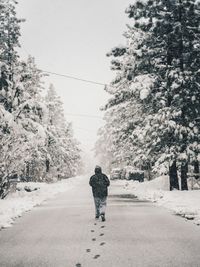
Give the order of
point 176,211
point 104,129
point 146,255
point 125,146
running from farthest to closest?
point 104,129 → point 125,146 → point 176,211 → point 146,255

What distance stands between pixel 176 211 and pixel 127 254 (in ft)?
27.1

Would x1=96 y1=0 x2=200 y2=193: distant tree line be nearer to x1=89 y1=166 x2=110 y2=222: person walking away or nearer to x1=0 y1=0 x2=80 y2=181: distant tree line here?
x1=0 y1=0 x2=80 y2=181: distant tree line

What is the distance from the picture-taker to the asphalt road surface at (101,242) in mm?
7441

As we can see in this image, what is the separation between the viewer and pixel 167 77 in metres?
24.1

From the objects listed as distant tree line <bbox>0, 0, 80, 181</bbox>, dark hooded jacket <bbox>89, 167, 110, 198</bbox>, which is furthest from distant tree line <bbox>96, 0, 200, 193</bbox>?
dark hooded jacket <bbox>89, 167, 110, 198</bbox>

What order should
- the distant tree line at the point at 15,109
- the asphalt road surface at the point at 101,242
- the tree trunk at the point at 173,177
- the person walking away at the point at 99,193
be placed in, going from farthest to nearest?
the tree trunk at the point at 173,177 → the distant tree line at the point at 15,109 → the person walking away at the point at 99,193 → the asphalt road surface at the point at 101,242

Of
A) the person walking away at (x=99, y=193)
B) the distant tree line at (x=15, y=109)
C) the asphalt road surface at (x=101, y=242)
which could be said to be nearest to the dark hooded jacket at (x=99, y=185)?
the person walking away at (x=99, y=193)

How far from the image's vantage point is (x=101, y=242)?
9.35m

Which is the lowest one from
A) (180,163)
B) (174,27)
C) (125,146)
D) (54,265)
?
(54,265)

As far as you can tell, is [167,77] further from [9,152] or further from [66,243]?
[66,243]

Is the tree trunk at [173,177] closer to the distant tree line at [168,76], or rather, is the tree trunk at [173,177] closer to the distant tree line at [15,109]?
the distant tree line at [168,76]

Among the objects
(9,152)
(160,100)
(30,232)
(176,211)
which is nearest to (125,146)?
(160,100)

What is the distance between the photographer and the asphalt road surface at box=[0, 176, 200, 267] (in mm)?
7441

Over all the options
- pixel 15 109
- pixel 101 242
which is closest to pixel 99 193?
pixel 101 242
